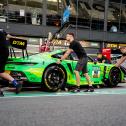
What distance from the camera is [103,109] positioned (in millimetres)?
7582

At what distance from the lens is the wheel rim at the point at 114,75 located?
510 inches

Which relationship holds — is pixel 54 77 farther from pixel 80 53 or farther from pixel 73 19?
pixel 73 19

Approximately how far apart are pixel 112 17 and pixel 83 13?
312cm

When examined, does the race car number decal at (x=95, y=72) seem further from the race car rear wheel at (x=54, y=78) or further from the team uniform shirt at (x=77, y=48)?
the race car rear wheel at (x=54, y=78)

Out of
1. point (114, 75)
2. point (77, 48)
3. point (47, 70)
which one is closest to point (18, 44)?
point (47, 70)

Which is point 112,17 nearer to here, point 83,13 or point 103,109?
point 83,13

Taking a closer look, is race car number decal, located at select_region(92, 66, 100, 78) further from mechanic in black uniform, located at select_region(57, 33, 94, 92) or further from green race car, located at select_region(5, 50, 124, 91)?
mechanic in black uniform, located at select_region(57, 33, 94, 92)

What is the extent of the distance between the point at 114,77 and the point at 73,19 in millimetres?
17970

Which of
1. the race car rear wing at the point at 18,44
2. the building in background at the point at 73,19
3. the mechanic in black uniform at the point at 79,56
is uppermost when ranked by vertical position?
the building in background at the point at 73,19

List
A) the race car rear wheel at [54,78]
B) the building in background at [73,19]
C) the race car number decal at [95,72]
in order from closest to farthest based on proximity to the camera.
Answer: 1. the race car rear wheel at [54,78]
2. the race car number decal at [95,72]
3. the building in background at [73,19]

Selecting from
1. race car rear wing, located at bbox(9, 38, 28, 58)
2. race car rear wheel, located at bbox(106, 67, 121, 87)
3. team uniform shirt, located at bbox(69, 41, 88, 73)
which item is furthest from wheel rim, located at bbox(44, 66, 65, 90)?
race car rear wheel, located at bbox(106, 67, 121, 87)

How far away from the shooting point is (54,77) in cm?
1109

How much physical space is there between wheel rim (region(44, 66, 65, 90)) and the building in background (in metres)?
16.2

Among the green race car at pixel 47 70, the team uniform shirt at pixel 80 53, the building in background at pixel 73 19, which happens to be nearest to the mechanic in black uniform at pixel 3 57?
the green race car at pixel 47 70
